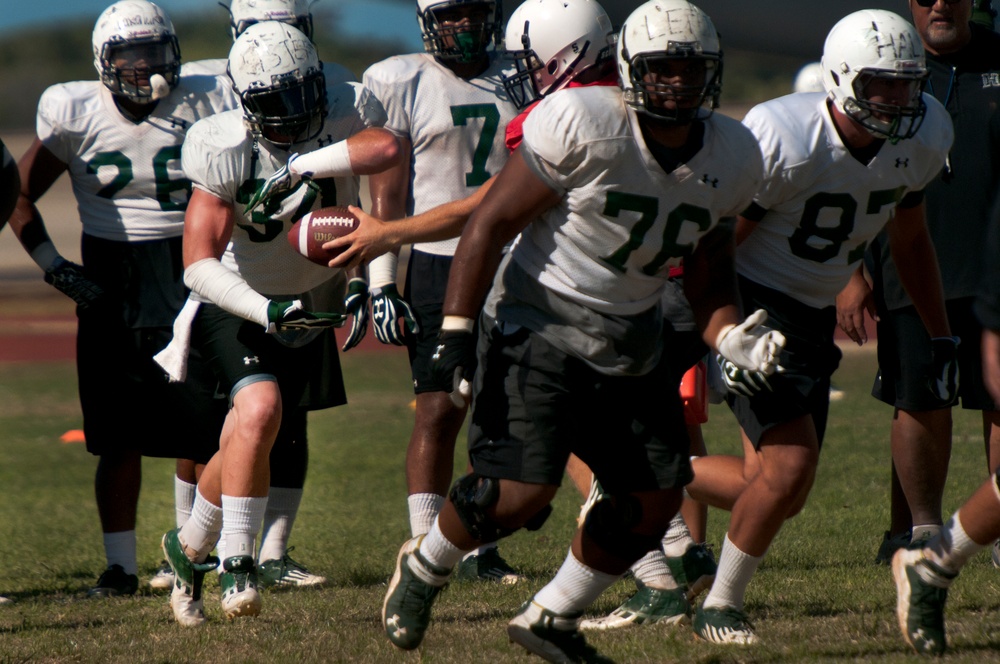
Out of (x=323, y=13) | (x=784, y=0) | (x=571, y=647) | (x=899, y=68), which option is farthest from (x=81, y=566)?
(x=323, y=13)

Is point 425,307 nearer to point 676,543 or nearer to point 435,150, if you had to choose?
point 435,150

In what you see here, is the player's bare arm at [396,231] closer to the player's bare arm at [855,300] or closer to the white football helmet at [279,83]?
the white football helmet at [279,83]

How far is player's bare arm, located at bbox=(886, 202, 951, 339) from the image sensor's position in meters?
4.02

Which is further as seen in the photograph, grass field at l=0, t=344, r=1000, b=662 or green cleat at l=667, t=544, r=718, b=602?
green cleat at l=667, t=544, r=718, b=602

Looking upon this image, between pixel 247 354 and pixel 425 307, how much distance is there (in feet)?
2.52

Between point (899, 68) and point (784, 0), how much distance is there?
26.6m

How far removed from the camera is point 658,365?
3.51 metres

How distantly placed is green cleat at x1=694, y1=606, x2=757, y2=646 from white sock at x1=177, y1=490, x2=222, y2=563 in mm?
1566

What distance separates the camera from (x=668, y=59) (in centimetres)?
328

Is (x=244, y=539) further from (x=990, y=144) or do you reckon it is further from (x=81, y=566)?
(x=990, y=144)

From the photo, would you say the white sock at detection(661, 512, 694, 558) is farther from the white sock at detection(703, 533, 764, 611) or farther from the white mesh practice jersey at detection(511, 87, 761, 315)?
the white mesh practice jersey at detection(511, 87, 761, 315)

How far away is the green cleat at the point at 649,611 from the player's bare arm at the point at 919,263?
112cm

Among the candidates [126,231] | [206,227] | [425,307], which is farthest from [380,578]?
[126,231]

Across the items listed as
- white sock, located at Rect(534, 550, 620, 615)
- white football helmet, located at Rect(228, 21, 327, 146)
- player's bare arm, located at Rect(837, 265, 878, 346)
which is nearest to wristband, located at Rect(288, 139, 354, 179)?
white football helmet, located at Rect(228, 21, 327, 146)
